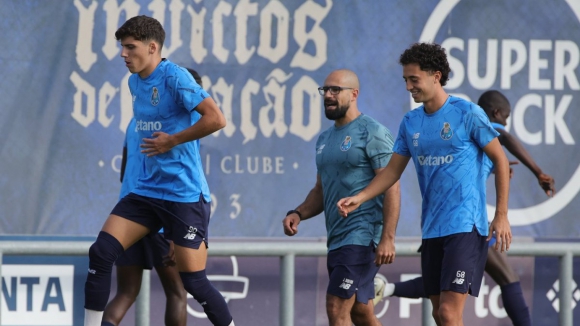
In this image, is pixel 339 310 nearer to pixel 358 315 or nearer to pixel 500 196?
pixel 358 315

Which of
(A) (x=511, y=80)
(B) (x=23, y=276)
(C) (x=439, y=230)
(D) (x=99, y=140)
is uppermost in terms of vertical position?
(A) (x=511, y=80)

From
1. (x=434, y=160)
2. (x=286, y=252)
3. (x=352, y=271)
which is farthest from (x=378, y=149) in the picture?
(x=286, y=252)

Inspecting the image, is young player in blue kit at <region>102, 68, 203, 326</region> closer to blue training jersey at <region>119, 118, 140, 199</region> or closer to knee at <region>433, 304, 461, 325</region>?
blue training jersey at <region>119, 118, 140, 199</region>

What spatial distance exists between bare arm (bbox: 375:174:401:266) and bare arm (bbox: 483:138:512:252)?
1.95 feet

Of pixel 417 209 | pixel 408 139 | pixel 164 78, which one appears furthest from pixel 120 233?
pixel 417 209

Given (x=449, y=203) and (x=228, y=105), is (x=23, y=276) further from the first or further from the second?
(x=449, y=203)

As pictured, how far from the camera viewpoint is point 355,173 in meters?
6.14

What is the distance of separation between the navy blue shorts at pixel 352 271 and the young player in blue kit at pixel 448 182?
0.45m

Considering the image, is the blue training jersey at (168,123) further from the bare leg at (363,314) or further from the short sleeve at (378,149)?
the bare leg at (363,314)

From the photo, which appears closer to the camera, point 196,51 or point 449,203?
point 449,203

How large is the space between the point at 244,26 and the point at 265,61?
291mm

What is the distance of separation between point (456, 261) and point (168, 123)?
172 centimetres

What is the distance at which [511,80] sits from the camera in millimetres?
8031

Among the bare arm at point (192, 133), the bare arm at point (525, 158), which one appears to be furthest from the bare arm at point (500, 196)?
the bare arm at point (525, 158)
